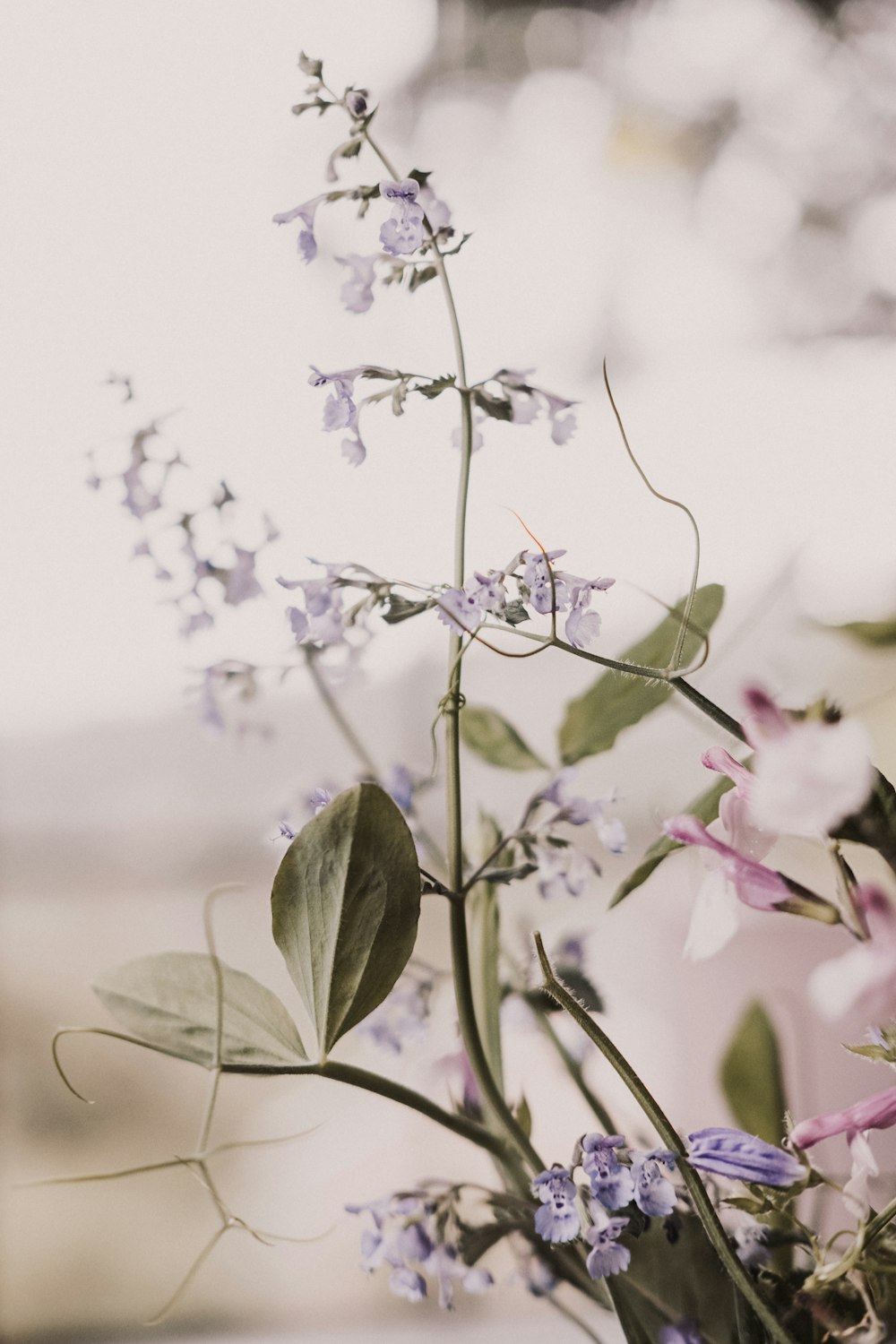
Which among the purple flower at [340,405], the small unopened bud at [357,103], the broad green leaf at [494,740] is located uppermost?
the small unopened bud at [357,103]

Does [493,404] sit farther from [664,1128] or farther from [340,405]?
[664,1128]

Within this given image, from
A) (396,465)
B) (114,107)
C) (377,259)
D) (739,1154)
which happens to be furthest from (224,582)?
(114,107)

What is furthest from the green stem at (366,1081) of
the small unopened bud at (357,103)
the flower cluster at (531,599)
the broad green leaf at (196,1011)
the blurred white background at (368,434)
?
the blurred white background at (368,434)

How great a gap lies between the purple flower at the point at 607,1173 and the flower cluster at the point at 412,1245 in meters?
0.06

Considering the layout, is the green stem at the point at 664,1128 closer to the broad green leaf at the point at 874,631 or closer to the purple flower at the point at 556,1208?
the purple flower at the point at 556,1208

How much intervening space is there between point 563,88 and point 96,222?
18.2 inches

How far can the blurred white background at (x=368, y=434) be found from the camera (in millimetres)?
865

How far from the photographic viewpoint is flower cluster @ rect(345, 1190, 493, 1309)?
272 millimetres

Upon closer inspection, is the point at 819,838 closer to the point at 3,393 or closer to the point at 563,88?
the point at 3,393

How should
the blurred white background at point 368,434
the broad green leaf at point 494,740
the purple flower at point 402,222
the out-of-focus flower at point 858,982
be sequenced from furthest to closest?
the blurred white background at point 368,434
the broad green leaf at point 494,740
the purple flower at point 402,222
the out-of-focus flower at point 858,982

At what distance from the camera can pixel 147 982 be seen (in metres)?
0.27

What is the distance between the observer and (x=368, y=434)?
2.75ft

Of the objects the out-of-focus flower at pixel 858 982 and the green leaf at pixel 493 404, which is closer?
the out-of-focus flower at pixel 858 982

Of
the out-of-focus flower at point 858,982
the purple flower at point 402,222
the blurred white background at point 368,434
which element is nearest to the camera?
the out-of-focus flower at point 858,982
